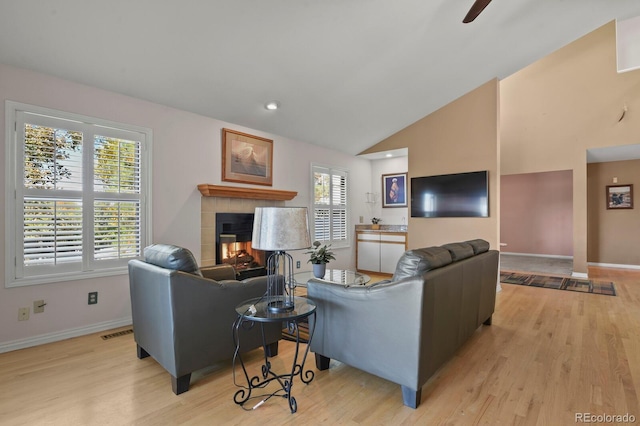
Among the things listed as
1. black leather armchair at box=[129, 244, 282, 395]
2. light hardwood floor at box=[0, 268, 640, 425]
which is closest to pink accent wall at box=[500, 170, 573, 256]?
light hardwood floor at box=[0, 268, 640, 425]

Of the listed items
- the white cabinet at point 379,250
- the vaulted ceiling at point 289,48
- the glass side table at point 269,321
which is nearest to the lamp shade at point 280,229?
the glass side table at point 269,321

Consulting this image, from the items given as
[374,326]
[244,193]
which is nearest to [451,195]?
[244,193]

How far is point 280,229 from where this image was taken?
197cm

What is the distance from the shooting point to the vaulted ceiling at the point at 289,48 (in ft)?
8.71

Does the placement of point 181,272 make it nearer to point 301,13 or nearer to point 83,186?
point 83,186

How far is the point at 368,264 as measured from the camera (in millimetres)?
6367

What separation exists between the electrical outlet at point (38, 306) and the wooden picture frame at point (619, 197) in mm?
9726

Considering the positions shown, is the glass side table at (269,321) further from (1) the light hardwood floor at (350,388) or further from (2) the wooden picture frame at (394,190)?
(2) the wooden picture frame at (394,190)

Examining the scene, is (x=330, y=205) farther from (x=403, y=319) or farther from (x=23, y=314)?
(x=23, y=314)

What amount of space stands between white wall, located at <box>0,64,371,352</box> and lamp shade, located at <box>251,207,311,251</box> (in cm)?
224

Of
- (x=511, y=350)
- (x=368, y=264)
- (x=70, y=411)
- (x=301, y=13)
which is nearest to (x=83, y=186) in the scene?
(x=70, y=411)

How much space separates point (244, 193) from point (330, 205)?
207cm

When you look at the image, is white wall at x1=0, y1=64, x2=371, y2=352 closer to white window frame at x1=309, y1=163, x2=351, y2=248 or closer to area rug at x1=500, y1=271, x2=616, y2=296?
white window frame at x1=309, y1=163, x2=351, y2=248

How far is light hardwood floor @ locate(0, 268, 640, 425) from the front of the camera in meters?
1.85
